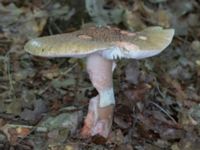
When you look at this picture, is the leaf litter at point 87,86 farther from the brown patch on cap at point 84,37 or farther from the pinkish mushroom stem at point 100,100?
the brown patch on cap at point 84,37

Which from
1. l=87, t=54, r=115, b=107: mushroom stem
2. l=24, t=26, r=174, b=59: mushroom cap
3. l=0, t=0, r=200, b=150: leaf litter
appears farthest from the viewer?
l=0, t=0, r=200, b=150: leaf litter

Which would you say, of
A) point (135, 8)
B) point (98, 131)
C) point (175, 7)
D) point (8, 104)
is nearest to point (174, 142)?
point (98, 131)

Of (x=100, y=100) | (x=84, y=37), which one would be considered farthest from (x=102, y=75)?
(x=84, y=37)

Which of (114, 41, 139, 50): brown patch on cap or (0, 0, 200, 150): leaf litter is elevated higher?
(114, 41, 139, 50): brown patch on cap

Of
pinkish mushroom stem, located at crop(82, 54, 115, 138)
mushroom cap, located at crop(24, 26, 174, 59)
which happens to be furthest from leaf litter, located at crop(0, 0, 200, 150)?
mushroom cap, located at crop(24, 26, 174, 59)

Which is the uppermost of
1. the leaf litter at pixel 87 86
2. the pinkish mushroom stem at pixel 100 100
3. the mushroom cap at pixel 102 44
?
the mushroom cap at pixel 102 44

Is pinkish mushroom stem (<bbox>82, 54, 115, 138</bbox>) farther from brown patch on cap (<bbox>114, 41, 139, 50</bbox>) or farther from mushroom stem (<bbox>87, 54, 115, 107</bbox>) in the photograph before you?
brown patch on cap (<bbox>114, 41, 139, 50</bbox>)

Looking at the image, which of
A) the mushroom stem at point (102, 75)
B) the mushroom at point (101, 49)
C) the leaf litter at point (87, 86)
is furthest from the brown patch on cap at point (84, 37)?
the leaf litter at point (87, 86)

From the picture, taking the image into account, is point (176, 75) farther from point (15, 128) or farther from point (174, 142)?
point (15, 128)

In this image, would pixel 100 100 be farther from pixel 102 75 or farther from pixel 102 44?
pixel 102 44
